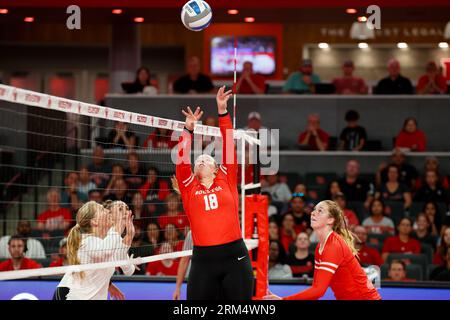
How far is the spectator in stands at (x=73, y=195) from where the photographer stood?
38.9 ft

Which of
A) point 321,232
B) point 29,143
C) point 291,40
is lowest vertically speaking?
point 321,232

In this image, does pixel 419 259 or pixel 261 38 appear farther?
pixel 261 38

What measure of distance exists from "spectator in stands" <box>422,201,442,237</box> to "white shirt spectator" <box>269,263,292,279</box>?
258 cm

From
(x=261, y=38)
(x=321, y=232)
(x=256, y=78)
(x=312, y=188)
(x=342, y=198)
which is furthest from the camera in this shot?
(x=261, y=38)

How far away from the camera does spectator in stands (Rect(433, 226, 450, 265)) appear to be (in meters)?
11.7

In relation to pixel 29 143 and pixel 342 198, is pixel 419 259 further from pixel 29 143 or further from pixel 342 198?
pixel 29 143

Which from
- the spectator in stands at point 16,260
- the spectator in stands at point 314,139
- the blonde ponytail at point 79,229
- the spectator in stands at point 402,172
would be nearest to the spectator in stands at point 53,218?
the spectator in stands at point 16,260

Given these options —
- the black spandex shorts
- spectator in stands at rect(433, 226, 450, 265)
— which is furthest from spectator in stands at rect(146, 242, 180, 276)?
the black spandex shorts

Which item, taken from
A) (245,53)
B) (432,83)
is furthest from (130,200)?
(245,53)

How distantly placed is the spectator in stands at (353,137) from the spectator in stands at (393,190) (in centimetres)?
128

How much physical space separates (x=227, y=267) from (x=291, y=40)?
54.2ft

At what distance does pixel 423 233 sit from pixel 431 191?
4.85ft

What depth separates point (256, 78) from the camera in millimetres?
16688
